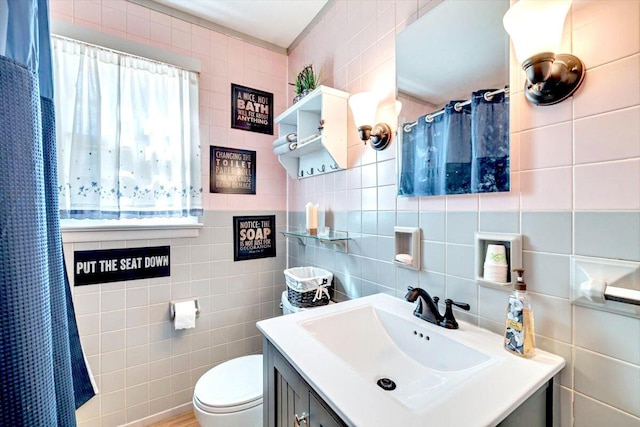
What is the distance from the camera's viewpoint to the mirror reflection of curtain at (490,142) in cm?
84

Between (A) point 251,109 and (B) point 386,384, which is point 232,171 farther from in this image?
(B) point 386,384

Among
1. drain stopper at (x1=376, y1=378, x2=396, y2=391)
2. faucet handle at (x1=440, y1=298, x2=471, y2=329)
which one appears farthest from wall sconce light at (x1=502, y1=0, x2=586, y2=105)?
drain stopper at (x1=376, y1=378, x2=396, y2=391)

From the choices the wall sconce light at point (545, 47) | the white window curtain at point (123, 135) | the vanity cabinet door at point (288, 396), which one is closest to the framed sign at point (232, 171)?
the white window curtain at point (123, 135)

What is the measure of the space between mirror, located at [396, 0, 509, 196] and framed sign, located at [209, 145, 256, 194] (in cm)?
116

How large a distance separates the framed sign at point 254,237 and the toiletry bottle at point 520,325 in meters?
1.58

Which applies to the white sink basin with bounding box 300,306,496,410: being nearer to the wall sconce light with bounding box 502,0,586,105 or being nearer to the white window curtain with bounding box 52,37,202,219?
the wall sconce light with bounding box 502,0,586,105

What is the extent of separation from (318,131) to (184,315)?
1372 mm

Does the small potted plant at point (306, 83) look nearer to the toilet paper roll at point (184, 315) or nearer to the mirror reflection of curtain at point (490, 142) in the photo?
the mirror reflection of curtain at point (490, 142)

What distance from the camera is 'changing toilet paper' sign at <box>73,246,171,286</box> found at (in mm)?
1471

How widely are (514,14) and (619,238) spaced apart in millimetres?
610

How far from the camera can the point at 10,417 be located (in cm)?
41

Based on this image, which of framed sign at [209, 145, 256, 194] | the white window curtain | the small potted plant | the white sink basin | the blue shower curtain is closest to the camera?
the blue shower curtain

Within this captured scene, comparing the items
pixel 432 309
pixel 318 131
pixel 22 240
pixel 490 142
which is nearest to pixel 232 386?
pixel 432 309

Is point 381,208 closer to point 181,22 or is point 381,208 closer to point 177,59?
point 177,59
